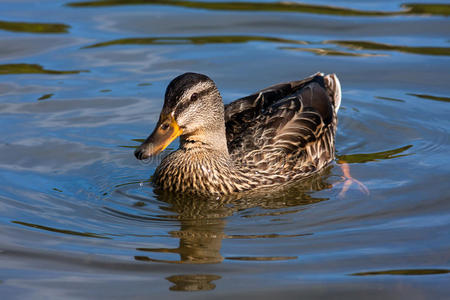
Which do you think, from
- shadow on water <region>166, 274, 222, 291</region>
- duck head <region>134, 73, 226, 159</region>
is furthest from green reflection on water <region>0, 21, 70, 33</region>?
shadow on water <region>166, 274, 222, 291</region>

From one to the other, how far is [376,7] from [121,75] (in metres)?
5.32

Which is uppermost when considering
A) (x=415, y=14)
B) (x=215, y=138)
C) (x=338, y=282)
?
(x=415, y=14)

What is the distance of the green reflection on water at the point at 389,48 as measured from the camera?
40.3 ft

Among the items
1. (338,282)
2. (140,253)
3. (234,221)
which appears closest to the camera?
(338,282)

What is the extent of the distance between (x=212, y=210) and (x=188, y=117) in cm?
96

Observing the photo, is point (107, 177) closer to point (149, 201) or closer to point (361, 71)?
point (149, 201)

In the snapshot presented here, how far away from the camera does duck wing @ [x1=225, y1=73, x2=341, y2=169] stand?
8.46 metres

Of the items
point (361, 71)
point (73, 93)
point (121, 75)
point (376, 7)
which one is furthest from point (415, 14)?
point (73, 93)

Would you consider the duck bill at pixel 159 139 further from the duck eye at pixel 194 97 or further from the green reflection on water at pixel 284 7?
the green reflection on water at pixel 284 7

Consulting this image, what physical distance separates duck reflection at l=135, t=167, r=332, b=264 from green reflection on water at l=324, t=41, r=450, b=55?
4317 millimetres

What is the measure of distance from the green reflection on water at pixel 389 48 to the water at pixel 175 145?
0.03m

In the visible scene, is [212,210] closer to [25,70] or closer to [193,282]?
[193,282]

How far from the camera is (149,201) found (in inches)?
306

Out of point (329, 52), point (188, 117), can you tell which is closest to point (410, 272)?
point (188, 117)
